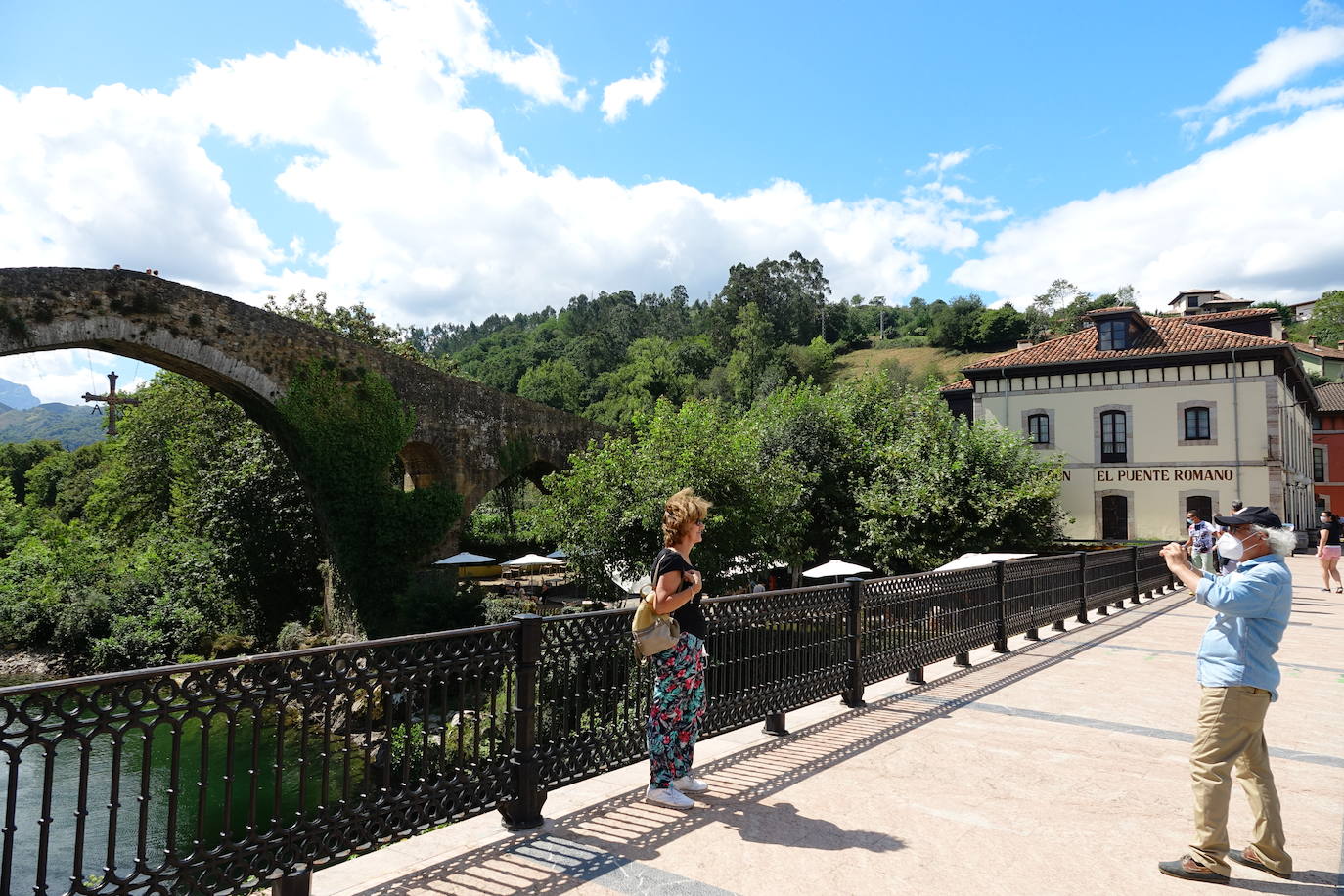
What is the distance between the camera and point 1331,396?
4328cm

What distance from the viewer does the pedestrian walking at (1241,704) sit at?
11.3 feet

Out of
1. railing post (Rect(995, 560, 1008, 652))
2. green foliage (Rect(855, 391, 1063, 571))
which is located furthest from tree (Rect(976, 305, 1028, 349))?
railing post (Rect(995, 560, 1008, 652))

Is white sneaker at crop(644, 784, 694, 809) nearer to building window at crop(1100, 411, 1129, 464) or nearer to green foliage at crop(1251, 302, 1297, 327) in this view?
building window at crop(1100, 411, 1129, 464)

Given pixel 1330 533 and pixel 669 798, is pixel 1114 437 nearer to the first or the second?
pixel 1330 533

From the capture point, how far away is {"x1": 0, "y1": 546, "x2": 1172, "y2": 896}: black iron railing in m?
2.76

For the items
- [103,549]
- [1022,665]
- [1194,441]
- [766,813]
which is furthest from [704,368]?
[766,813]

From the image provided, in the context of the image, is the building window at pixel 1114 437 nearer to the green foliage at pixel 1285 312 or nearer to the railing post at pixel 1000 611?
the railing post at pixel 1000 611

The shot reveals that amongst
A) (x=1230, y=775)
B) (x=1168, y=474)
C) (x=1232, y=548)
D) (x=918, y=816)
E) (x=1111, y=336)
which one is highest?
(x=1111, y=336)

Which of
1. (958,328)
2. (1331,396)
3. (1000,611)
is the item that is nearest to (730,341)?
(958,328)

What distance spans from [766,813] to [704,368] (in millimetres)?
69092

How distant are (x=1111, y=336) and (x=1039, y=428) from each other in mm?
4196

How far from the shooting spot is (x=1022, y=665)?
872 cm

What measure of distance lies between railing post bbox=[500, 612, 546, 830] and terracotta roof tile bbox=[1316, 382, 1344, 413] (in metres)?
49.9

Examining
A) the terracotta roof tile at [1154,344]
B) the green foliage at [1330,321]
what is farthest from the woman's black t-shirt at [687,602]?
the green foliage at [1330,321]
